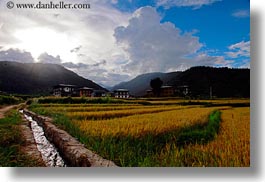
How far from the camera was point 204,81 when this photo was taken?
3148 mm

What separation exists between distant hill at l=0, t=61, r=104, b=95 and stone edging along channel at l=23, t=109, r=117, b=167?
254mm

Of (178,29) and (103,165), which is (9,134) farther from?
(178,29)

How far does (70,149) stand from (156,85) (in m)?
0.87

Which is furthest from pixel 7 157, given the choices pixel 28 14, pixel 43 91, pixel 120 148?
pixel 28 14

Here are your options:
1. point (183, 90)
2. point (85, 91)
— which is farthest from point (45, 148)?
point (183, 90)

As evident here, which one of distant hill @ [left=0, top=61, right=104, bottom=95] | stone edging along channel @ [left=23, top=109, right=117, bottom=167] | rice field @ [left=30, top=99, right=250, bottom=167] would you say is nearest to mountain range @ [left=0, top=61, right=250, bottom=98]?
distant hill @ [left=0, top=61, right=104, bottom=95]

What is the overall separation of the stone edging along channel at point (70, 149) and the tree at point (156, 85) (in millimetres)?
760

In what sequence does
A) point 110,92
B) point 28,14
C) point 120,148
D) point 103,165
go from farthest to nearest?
point 110,92
point 28,14
point 120,148
point 103,165

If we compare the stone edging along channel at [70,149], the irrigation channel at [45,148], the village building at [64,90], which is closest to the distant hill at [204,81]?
the village building at [64,90]

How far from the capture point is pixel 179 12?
310 cm

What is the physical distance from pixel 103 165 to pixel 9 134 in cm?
93

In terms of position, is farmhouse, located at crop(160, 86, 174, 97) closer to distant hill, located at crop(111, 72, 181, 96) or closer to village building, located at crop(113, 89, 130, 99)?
distant hill, located at crop(111, 72, 181, 96)

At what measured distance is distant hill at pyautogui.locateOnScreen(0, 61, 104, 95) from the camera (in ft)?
9.91

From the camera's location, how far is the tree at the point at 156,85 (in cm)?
309
